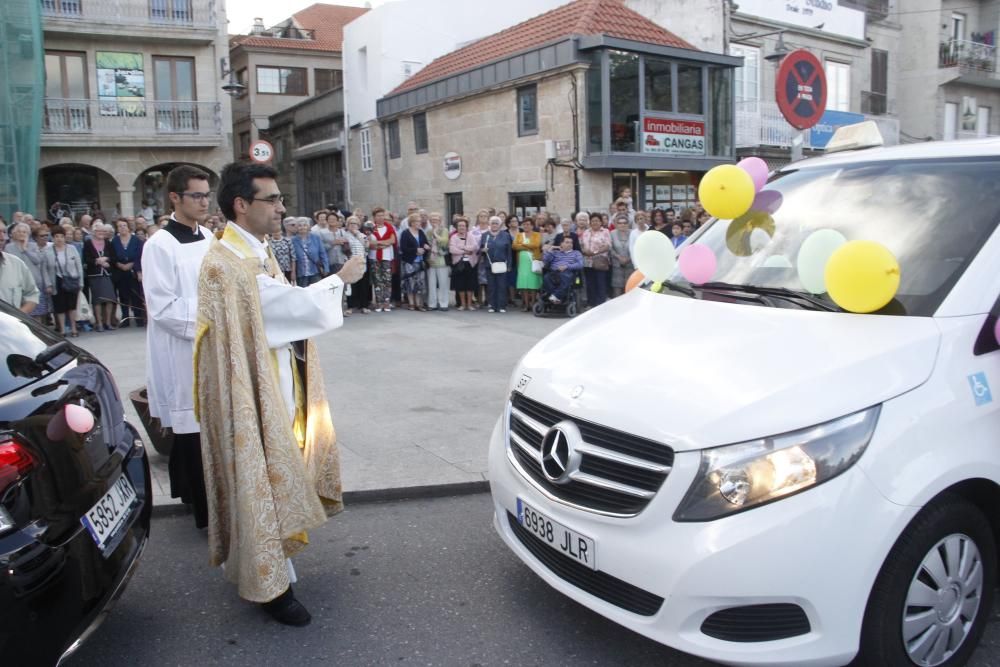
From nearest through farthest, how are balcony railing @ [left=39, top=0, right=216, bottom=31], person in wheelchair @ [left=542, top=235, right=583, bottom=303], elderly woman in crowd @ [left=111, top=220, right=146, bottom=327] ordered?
elderly woman in crowd @ [left=111, top=220, right=146, bottom=327] < person in wheelchair @ [left=542, top=235, right=583, bottom=303] < balcony railing @ [left=39, top=0, right=216, bottom=31]

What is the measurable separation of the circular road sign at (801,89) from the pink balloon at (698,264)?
3.15 metres

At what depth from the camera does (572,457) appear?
2902 millimetres

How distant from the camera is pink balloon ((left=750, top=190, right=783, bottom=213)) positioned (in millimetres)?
4005

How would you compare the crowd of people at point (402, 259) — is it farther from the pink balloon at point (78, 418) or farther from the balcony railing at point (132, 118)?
the balcony railing at point (132, 118)

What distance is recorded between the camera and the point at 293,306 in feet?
11.2

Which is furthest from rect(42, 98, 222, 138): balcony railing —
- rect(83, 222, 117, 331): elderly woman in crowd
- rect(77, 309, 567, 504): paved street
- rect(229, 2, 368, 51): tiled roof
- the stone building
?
rect(77, 309, 567, 504): paved street

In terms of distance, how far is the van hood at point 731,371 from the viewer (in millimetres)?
2604

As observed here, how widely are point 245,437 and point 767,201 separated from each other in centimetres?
271

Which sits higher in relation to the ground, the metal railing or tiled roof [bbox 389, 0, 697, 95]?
tiled roof [bbox 389, 0, 697, 95]

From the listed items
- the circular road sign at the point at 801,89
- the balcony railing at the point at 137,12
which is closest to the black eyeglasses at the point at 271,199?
the circular road sign at the point at 801,89

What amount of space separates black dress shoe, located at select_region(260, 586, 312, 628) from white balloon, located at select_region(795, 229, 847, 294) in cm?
248

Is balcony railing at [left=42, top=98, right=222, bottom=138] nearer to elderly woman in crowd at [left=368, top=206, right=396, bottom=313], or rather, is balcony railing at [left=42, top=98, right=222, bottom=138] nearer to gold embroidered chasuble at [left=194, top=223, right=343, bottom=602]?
elderly woman in crowd at [left=368, top=206, right=396, bottom=313]

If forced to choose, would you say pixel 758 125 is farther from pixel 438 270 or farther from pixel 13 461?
pixel 13 461

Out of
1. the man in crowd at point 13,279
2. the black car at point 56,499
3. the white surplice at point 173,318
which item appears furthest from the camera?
the man in crowd at point 13,279
